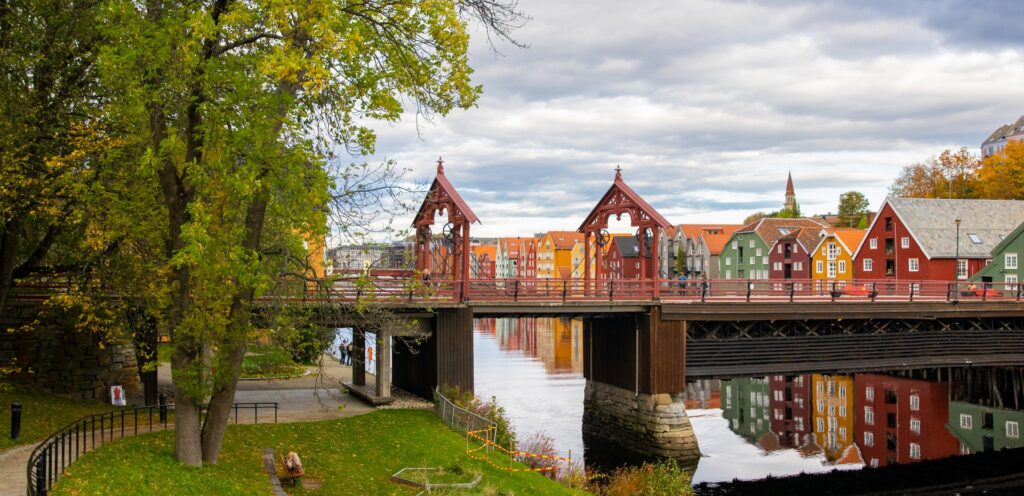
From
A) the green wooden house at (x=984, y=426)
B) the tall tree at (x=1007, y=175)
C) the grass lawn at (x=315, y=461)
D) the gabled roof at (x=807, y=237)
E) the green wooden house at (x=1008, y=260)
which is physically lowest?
the green wooden house at (x=984, y=426)

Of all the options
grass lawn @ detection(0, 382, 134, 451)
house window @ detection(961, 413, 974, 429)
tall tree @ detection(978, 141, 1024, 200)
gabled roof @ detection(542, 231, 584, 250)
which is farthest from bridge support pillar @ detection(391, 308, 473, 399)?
gabled roof @ detection(542, 231, 584, 250)

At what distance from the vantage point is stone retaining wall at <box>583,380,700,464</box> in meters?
30.2

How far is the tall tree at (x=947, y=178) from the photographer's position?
84.6 metres

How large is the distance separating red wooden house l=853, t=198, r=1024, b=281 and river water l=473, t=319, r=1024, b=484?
1252 centimetres

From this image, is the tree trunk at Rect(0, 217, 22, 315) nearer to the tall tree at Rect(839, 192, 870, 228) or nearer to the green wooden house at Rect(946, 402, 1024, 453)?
the green wooden house at Rect(946, 402, 1024, 453)

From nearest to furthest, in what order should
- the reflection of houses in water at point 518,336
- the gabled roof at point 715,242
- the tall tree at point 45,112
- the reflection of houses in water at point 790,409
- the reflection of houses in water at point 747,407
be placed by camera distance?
the tall tree at point 45,112
the reflection of houses in water at point 790,409
the reflection of houses in water at point 747,407
the reflection of houses in water at point 518,336
the gabled roof at point 715,242

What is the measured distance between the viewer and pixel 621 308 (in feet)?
102

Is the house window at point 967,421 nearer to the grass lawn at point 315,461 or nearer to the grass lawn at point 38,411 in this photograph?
the grass lawn at point 315,461

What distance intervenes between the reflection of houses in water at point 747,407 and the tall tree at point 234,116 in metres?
25.6

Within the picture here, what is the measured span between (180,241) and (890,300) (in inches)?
1212

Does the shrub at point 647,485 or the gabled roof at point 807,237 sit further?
the gabled roof at point 807,237

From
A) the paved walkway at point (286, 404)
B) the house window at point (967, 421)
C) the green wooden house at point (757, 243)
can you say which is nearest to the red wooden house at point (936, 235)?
the house window at point (967, 421)

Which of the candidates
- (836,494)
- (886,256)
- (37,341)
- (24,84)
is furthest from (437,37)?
(886,256)

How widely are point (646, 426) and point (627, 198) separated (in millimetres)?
8814
